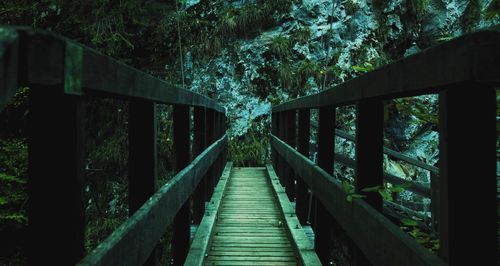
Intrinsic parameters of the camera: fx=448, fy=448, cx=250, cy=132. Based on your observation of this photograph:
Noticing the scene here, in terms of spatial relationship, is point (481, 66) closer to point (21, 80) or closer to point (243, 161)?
point (21, 80)

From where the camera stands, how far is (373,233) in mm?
1793

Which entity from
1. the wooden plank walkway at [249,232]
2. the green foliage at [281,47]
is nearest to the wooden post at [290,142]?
the wooden plank walkway at [249,232]

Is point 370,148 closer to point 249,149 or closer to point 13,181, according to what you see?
point 13,181

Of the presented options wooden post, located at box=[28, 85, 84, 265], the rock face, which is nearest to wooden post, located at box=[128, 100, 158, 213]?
wooden post, located at box=[28, 85, 84, 265]

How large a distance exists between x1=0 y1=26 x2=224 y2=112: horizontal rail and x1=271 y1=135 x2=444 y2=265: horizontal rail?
1.08 meters

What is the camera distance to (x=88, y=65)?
127cm

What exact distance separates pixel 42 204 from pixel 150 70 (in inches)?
567

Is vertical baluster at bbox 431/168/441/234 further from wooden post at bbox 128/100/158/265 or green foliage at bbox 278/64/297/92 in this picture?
green foliage at bbox 278/64/297/92

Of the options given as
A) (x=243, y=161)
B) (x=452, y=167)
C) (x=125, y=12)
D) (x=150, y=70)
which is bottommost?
(x=243, y=161)

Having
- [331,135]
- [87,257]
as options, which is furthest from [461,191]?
[331,135]

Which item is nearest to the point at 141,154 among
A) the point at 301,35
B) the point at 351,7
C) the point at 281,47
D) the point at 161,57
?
the point at 281,47

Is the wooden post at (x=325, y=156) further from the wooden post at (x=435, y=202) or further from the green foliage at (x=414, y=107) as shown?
the wooden post at (x=435, y=202)

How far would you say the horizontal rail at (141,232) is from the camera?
142 cm

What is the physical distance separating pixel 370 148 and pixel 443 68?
2.95 feet
